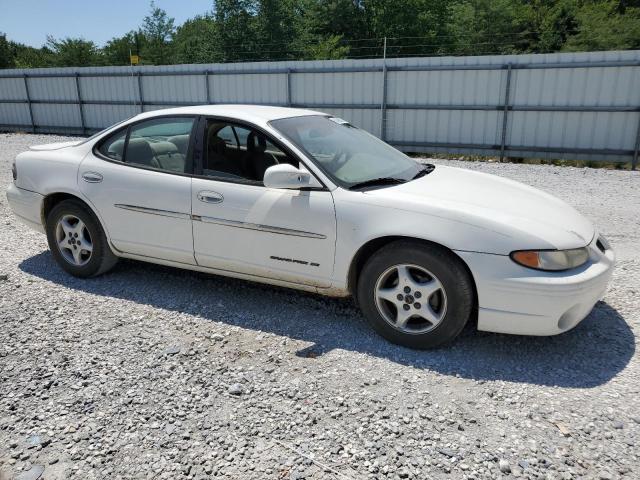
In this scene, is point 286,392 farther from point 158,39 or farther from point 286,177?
point 158,39

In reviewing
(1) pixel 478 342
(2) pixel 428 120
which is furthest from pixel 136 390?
(2) pixel 428 120

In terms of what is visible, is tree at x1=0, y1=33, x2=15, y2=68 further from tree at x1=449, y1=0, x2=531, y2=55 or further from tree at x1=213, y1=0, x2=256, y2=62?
tree at x1=449, y1=0, x2=531, y2=55

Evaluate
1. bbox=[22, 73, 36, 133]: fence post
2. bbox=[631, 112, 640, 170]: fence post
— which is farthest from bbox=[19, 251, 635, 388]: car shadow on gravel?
bbox=[22, 73, 36, 133]: fence post

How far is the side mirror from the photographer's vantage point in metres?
3.51

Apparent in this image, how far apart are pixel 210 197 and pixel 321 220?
91 cm

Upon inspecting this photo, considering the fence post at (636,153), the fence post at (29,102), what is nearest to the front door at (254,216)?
the fence post at (636,153)

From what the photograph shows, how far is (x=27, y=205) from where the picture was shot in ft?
15.9

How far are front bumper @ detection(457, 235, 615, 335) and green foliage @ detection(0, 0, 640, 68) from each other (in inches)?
1110

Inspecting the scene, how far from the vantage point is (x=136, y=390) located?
10.0ft

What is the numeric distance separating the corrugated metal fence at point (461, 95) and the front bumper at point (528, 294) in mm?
9638

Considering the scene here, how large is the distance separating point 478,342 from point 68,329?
2887mm

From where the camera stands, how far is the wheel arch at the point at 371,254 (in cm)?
324

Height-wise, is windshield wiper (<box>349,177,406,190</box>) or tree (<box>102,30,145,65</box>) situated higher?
tree (<box>102,30,145,65</box>)

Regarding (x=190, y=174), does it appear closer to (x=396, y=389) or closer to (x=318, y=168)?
(x=318, y=168)
